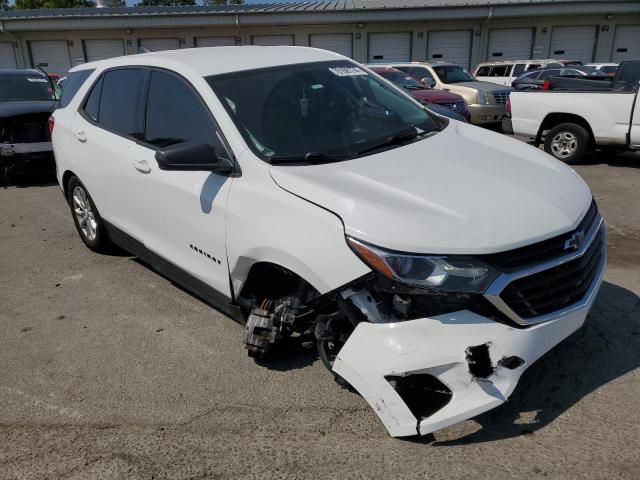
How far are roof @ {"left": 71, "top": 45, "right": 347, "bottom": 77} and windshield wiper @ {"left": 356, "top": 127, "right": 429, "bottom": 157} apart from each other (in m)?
0.94

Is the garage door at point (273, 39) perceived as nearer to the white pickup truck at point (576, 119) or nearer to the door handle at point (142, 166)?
the white pickup truck at point (576, 119)

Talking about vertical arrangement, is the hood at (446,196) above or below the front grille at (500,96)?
above

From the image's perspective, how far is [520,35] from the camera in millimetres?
27766

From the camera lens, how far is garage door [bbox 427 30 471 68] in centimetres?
2791

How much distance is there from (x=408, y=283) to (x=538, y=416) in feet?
3.44

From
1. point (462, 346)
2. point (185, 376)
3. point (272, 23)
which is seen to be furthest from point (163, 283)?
point (272, 23)

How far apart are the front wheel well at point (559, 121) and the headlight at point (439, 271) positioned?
7529 mm

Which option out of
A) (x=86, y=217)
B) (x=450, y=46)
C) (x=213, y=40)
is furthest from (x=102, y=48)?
(x=86, y=217)

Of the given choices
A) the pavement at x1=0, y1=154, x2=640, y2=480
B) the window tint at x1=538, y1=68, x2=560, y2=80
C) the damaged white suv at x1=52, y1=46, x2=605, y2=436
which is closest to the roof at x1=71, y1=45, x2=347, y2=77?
the damaged white suv at x1=52, y1=46, x2=605, y2=436

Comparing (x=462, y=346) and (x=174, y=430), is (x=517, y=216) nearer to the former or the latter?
(x=462, y=346)

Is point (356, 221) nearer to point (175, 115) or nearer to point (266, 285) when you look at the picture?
point (266, 285)

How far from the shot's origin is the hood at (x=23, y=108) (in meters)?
8.04

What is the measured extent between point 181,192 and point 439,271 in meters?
1.81

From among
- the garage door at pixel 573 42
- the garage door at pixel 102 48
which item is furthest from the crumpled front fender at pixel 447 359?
the garage door at pixel 102 48
